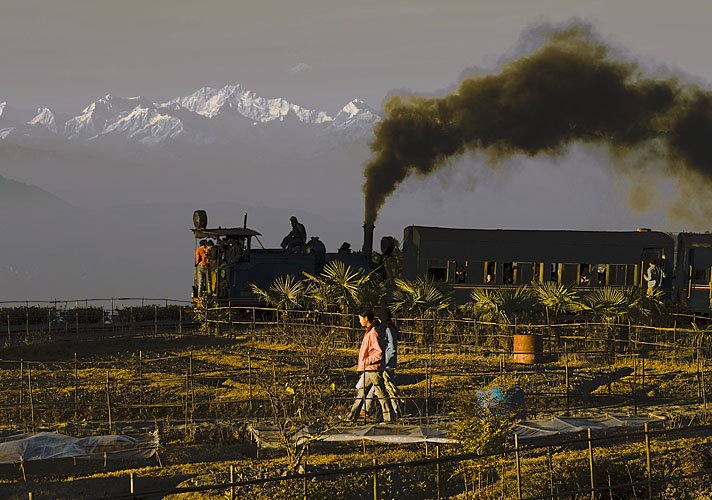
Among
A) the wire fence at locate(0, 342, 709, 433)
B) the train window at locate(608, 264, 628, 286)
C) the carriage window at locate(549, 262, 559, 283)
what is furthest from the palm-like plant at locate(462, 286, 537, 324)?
the train window at locate(608, 264, 628, 286)

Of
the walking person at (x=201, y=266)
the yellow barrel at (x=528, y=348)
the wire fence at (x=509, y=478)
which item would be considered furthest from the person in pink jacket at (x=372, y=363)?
the walking person at (x=201, y=266)

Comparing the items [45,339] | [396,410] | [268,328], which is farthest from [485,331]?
[45,339]

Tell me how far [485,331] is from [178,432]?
12.1 metres

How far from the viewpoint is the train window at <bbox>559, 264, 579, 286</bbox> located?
3231 cm

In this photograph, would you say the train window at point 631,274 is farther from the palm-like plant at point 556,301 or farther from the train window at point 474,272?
the palm-like plant at point 556,301

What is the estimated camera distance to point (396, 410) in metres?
15.2

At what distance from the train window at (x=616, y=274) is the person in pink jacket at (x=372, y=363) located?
63.3 ft

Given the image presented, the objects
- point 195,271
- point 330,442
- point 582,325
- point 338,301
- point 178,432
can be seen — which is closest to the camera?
point 330,442

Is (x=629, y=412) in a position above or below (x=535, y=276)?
below

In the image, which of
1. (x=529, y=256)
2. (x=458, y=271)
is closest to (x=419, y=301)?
(x=458, y=271)

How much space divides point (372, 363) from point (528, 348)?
8.61 metres

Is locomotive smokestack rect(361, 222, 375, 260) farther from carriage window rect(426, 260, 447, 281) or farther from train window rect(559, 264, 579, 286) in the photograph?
train window rect(559, 264, 579, 286)

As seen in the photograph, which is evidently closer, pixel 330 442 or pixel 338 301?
pixel 330 442

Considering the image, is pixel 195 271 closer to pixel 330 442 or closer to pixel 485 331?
pixel 485 331
